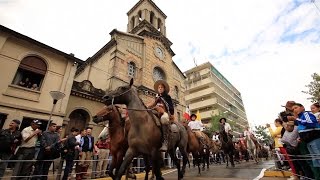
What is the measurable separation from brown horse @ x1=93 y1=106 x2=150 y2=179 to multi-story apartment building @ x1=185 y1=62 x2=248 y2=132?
1637 inches

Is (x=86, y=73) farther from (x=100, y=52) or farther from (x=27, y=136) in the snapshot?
(x=27, y=136)

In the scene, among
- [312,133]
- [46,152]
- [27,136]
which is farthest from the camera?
[27,136]

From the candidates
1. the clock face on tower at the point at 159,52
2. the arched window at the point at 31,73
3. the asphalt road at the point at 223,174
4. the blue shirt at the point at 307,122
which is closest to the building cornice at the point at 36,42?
the arched window at the point at 31,73

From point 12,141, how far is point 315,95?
1233 inches

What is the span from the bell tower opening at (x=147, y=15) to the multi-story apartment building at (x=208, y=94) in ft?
85.6

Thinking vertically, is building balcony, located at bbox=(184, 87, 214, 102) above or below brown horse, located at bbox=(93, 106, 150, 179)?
above

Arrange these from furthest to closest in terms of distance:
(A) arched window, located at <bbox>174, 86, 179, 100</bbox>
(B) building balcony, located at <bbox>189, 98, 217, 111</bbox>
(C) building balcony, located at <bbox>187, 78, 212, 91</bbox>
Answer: (C) building balcony, located at <bbox>187, 78, 212, 91</bbox> < (B) building balcony, located at <bbox>189, 98, 217, 111</bbox> < (A) arched window, located at <bbox>174, 86, 179, 100</bbox>

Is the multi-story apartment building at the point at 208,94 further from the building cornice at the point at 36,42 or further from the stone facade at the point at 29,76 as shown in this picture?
the stone facade at the point at 29,76

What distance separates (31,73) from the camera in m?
12.9

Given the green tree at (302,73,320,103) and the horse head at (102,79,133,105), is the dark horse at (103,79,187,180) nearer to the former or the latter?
the horse head at (102,79,133,105)

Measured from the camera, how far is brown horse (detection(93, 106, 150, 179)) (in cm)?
630

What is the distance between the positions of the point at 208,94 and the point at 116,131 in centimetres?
4658

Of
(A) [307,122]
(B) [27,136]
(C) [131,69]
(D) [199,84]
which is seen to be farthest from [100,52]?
(D) [199,84]

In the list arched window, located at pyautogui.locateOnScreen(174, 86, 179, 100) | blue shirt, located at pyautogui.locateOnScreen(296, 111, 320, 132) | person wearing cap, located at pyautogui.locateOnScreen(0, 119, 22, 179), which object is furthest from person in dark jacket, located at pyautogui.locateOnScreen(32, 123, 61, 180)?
arched window, located at pyautogui.locateOnScreen(174, 86, 179, 100)
